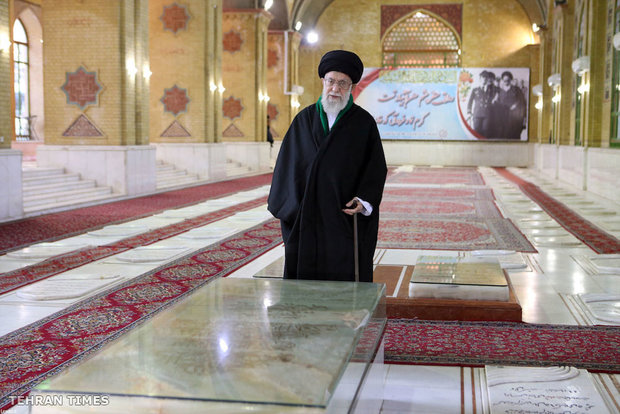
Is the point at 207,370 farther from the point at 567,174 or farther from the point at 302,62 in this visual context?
the point at 302,62

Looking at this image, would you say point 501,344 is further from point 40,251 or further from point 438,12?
point 438,12

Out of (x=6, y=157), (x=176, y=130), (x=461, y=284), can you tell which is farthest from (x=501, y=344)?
(x=176, y=130)

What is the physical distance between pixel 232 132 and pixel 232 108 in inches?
21.1

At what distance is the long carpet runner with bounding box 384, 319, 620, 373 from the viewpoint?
2.74 meters

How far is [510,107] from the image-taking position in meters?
20.1

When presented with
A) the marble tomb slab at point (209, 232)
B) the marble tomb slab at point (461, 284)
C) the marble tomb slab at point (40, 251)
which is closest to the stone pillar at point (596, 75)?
the marble tomb slab at point (209, 232)

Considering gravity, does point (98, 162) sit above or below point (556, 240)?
above

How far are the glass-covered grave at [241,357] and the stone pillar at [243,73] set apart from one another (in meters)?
14.2

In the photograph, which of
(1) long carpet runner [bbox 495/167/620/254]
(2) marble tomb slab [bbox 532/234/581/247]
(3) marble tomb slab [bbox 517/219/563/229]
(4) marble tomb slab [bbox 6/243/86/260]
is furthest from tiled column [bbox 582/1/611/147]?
(4) marble tomb slab [bbox 6/243/86/260]

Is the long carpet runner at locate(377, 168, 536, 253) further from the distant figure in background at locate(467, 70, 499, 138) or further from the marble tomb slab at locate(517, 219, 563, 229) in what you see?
the distant figure in background at locate(467, 70, 499, 138)

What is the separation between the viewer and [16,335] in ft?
9.81

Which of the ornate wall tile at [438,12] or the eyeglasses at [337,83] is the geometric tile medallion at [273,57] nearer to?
the ornate wall tile at [438,12]

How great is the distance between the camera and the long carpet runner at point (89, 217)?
5.90m

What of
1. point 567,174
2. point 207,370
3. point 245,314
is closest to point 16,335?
point 245,314
